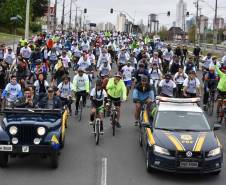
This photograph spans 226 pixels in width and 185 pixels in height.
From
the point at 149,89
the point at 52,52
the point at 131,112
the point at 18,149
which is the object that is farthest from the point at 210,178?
the point at 52,52

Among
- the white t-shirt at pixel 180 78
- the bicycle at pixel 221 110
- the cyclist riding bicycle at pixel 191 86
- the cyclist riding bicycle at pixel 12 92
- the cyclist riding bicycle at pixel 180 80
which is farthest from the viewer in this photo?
the white t-shirt at pixel 180 78

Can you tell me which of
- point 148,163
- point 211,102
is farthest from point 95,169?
point 211,102

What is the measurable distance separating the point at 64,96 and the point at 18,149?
625 centimetres

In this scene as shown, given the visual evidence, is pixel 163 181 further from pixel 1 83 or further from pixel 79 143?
pixel 1 83

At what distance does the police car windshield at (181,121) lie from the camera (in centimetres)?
1271

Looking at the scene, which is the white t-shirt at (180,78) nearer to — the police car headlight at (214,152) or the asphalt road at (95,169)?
the asphalt road at (95,169)

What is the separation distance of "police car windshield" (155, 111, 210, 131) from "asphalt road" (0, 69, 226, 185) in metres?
1.04

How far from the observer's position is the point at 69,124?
59.5 ft

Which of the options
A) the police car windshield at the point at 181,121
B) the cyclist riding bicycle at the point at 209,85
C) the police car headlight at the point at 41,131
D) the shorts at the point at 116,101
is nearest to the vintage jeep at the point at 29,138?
the police car headlight at the point at 41,131

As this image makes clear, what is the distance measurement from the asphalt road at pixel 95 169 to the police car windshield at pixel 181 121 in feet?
3.42

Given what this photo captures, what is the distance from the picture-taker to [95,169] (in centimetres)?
1247

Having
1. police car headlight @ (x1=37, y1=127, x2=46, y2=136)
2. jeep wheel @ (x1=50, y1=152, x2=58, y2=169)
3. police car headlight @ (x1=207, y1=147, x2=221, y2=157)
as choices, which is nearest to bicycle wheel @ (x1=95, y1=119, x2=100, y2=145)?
jeep wheel @ (x1=50, y1=152, x2=58, y2=169)

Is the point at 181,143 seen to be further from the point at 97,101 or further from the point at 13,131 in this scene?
the point at 97,101

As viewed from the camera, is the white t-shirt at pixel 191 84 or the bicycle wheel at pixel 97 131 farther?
the white t-shirt at pixel 191 84
